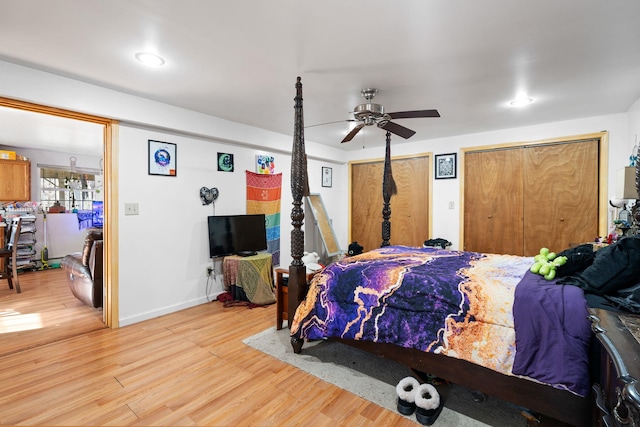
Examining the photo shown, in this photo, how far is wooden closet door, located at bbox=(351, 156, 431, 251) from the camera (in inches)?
204

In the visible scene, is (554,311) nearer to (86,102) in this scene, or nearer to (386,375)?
(386,375)

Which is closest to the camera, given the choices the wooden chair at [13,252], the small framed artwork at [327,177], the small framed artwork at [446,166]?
the wooden chair at [13,252]

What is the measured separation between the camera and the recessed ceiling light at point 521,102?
10.4 ft

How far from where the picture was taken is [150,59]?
7.62ft

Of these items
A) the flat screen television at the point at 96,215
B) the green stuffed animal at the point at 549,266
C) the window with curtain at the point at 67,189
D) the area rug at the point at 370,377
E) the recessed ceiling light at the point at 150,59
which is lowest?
the area rug at the point at 370,377

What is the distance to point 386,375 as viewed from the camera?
2.28 meters

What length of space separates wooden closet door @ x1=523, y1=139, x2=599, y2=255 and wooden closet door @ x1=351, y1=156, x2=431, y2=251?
1420 mm

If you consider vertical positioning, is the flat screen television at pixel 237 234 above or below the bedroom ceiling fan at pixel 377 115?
below

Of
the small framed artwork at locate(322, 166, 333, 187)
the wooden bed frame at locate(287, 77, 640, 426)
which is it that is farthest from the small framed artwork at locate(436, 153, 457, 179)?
the wooden bed frame at locate(287, 77, 640, 426)

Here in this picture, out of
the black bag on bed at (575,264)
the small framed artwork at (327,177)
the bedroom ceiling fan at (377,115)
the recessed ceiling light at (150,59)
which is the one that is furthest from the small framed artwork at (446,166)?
the recessed ceiling light at (150,59)

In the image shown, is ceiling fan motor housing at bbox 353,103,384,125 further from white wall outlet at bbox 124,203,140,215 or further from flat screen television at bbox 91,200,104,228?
flat screen television at bbox 91,200,104,228

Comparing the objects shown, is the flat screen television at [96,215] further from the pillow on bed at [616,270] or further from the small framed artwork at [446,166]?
the pillow on bed at [616,270]

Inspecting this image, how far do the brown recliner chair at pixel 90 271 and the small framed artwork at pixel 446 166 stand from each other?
4.66 m

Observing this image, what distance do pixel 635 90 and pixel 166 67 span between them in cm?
419
